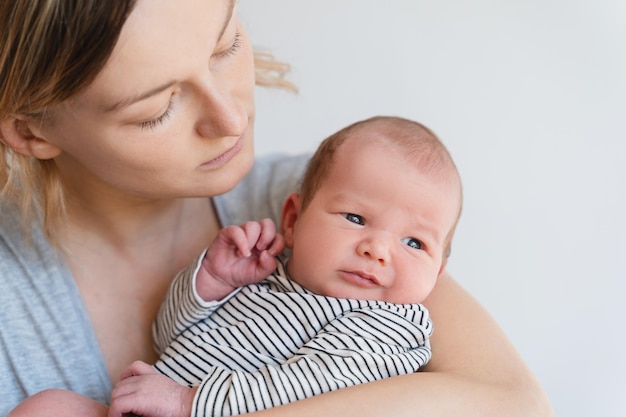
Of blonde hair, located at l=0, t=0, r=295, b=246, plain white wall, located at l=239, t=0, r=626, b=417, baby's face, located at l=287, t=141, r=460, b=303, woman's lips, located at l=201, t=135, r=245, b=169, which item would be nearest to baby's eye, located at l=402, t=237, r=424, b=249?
baby's face, located at l=287, t=141, r=460, b=303

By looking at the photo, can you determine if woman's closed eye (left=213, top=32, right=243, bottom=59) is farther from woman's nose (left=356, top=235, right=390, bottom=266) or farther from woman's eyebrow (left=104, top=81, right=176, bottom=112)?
woman's nose (left=356, top=235, right=390, bottom=266)

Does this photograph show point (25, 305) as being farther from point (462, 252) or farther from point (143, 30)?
point (462, 252)

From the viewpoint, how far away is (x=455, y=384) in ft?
4.45

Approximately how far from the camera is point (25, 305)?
4.96ft

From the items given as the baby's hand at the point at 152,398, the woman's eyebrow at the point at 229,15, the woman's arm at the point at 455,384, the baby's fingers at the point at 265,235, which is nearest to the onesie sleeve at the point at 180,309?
the baby's fingers at the point at 265,235

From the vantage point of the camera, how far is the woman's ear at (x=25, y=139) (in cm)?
141

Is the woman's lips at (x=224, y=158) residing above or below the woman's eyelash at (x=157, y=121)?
below

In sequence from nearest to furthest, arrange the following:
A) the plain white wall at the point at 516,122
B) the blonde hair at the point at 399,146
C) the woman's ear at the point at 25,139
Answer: the woman's ear at the point at 25,139 < the blonde hair at the point at 399,146 < the plain white wall at the point at 516,122

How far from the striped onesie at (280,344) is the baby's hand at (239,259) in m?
0.02

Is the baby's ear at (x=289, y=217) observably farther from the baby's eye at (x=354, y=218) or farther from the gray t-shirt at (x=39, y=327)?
the gray t-shirt at (x=39, y=327)

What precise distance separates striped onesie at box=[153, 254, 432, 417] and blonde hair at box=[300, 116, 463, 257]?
180mm

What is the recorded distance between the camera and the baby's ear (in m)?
1.59

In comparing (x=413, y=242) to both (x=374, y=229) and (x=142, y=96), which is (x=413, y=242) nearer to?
(x=374, y=229)

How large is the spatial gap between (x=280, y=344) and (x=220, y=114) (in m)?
0.39
